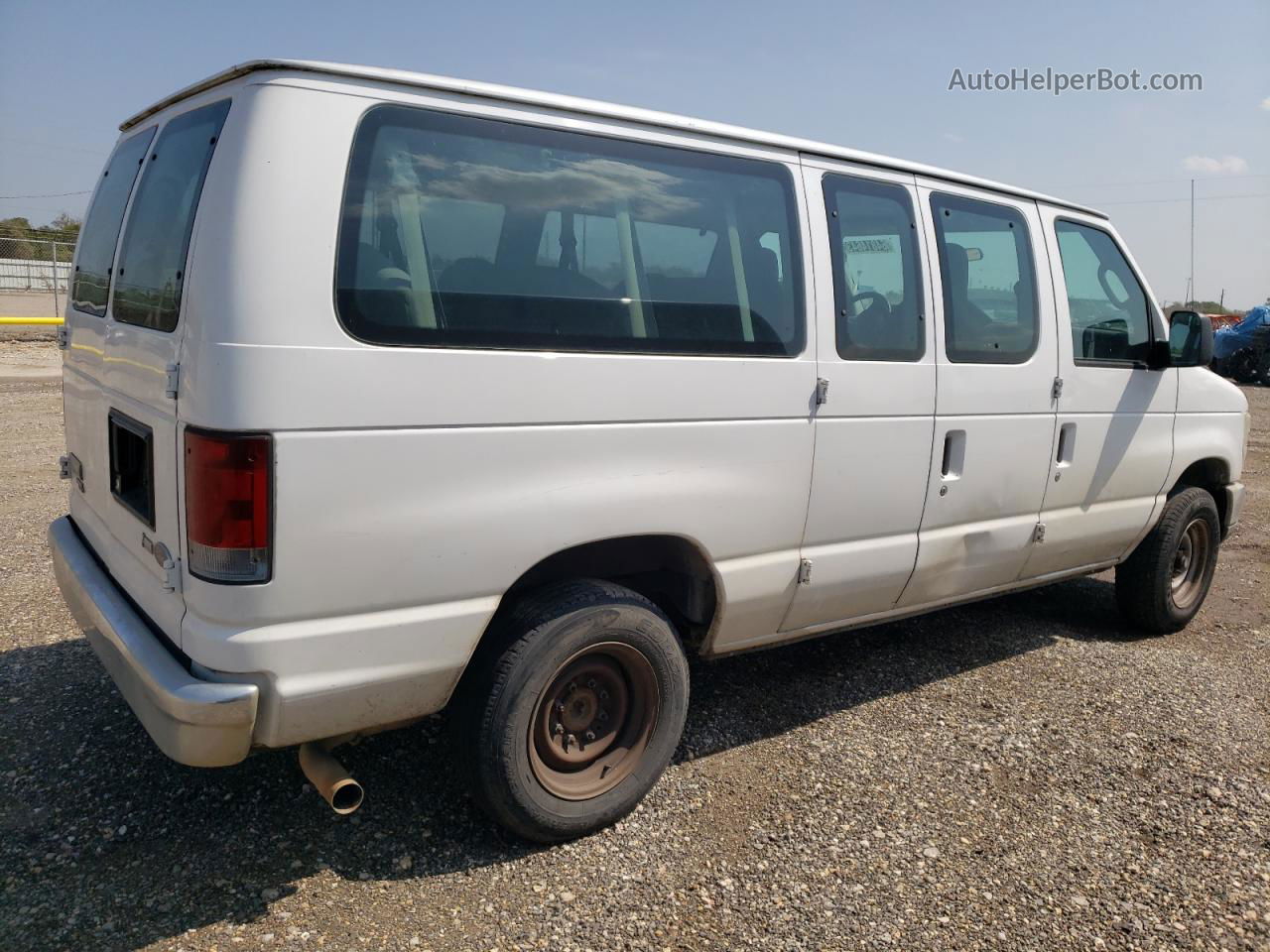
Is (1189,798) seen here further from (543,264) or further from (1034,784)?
(543,264)

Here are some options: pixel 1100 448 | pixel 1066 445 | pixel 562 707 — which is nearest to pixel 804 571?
pixel 562 707

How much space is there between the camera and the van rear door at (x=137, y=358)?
2.64 m

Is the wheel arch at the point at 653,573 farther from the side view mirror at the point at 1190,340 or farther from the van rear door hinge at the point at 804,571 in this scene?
the side view mirror at the point at 1190,340

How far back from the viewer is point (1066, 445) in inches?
178

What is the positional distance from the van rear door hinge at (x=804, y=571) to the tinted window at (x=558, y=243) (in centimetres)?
77

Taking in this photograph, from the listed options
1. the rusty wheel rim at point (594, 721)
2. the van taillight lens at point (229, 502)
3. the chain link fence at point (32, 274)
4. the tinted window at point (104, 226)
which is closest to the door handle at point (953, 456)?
the rusty wheel rim at point (594, 721)

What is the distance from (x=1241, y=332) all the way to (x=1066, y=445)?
70.1 ft

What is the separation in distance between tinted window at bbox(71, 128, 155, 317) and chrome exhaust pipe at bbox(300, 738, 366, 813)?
1650 mm

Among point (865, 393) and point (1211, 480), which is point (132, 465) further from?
point (1211, 480)

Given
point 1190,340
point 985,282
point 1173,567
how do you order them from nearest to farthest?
point 985,282 < point 1190,340 < point 1173,567

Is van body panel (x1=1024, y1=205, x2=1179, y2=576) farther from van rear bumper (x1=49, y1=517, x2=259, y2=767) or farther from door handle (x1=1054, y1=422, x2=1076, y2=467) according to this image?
van rear bumper (x1=49, y1=517, x2=259, y2=767)

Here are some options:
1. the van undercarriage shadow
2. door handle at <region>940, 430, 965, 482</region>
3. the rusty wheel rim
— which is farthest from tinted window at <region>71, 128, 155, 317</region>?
door handle at <region>940, 430, 965, 482</region>

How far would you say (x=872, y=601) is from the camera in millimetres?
3980

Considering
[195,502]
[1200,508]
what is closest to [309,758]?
[195,502]
